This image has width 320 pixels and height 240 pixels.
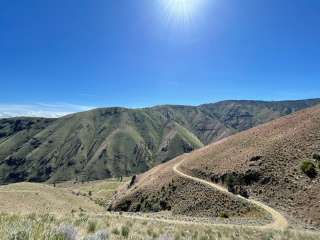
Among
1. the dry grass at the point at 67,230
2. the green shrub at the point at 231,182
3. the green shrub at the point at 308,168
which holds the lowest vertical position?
the green shrub at the point at 231,182

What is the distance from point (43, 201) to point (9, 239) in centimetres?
5766

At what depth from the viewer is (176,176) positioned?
66438 mm

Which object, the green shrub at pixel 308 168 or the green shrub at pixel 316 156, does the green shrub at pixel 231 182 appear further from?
the green shrub at pixel 316 156

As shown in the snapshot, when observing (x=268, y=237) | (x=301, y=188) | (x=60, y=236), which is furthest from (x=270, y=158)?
(x=60, y=236)

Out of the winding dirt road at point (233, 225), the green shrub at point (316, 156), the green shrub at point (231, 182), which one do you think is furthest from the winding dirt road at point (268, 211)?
the green shrub at point (316, 156)

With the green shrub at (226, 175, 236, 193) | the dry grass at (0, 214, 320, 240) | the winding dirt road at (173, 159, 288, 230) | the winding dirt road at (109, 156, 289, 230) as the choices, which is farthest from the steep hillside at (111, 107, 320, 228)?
the dry grass at (0, 214, 320, 240)

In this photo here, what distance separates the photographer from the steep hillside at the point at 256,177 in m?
42.6

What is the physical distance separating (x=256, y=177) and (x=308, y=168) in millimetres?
8200

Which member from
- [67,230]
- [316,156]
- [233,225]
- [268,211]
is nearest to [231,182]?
[316,156]

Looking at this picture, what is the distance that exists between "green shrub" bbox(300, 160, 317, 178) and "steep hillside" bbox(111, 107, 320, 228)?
0.20 feet

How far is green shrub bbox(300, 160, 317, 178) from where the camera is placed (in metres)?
44.6

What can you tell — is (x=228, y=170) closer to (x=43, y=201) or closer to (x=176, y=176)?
(x=176, y=176)

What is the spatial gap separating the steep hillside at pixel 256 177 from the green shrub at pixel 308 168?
0.06m

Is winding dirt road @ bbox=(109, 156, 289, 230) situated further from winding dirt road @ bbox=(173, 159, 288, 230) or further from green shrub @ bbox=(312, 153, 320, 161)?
green shrub @ bbox=(312, 153, 320, 161)
